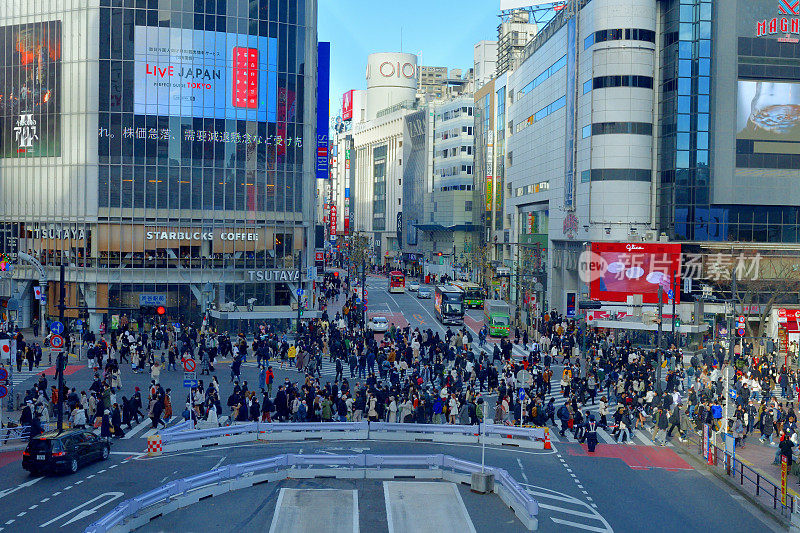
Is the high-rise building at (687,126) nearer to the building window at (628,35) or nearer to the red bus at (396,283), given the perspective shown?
the building window at (628,35)

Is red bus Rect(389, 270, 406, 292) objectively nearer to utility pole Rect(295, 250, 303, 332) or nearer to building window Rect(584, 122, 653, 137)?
utility pole Rect(295, 250, 303, 332)

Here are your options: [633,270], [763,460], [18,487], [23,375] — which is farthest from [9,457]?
[633,270]

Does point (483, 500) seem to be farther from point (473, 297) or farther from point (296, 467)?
point (473, 297)

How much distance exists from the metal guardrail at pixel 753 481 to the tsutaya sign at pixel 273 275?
42.7 m

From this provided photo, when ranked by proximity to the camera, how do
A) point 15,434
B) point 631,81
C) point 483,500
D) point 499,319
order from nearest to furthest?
point 483,500
point 15,434
point 499,319
point 631,81

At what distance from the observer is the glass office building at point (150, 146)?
2574 inches

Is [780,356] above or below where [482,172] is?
below

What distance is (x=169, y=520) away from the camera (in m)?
20.9

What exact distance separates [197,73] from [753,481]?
51.6m

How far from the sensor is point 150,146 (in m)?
65.8

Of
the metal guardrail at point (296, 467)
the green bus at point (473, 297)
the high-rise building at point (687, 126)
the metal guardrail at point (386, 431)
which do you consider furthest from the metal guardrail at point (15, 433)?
the green bus at point (473, 297)

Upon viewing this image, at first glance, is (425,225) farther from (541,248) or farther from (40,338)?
(40,338)

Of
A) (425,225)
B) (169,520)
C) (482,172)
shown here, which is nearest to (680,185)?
(169,520)

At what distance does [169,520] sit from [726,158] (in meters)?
55.5
